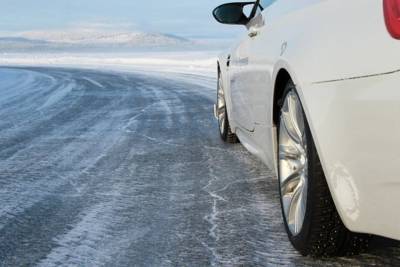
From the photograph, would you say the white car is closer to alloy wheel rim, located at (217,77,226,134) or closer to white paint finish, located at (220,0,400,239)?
white paint finish, located at (220,0,400,239)

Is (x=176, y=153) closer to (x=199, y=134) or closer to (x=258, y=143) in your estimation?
(x=199, y=134)

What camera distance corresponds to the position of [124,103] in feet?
34.0

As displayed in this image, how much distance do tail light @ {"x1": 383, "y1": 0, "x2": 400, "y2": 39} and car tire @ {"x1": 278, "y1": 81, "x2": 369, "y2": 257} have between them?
67 centimetres

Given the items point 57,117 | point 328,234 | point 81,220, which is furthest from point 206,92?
point 328,234

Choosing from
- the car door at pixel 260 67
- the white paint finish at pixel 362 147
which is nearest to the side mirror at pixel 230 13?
the car door at pixel 260 67

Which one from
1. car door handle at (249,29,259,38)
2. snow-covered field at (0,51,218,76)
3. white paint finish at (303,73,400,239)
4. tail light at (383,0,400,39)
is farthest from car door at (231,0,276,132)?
snow-covered field at (0,51,218,76)

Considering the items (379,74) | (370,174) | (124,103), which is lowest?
(124,103)

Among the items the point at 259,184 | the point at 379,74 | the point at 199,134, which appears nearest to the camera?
the point at 379,74

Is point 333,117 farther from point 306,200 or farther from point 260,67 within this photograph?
point 260,67

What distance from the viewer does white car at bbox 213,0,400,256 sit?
197 cm

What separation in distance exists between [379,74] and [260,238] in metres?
1.28

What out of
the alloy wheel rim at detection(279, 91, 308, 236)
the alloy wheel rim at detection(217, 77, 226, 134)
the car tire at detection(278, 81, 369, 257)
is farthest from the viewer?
the alloy wheel rim at detection(217, 77, 226, 134)

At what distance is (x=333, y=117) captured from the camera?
2.20 meters

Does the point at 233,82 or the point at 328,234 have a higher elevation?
the point at 233,82
